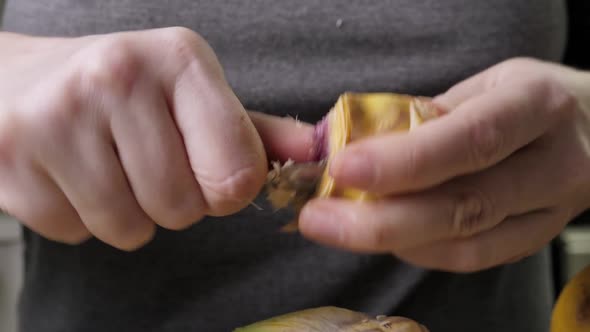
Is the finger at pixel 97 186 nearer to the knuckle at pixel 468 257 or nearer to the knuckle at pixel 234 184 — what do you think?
the knuckle at pixel 234 184

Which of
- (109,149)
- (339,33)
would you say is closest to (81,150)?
(109,149)

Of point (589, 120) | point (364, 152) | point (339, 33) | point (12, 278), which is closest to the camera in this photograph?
point (364, 152)

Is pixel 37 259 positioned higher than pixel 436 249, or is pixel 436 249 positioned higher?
pixel 436 249

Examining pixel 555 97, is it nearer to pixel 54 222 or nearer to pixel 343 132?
pixel 343 132

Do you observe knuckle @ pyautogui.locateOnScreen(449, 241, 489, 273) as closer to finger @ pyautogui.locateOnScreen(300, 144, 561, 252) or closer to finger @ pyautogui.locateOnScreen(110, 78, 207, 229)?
finger @ pyautogui.locateOnScreen(300, 144, 561, 252)

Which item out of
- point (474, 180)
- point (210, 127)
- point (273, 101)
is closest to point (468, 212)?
point (474, 180)

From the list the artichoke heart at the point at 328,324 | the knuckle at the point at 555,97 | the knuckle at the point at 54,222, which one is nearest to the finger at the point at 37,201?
the knuckle at the point at 54,222

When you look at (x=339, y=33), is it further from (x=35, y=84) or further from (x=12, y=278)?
(x=12, y=278)

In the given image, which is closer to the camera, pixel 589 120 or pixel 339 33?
pixel 589 120

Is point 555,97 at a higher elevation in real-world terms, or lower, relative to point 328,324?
higher
